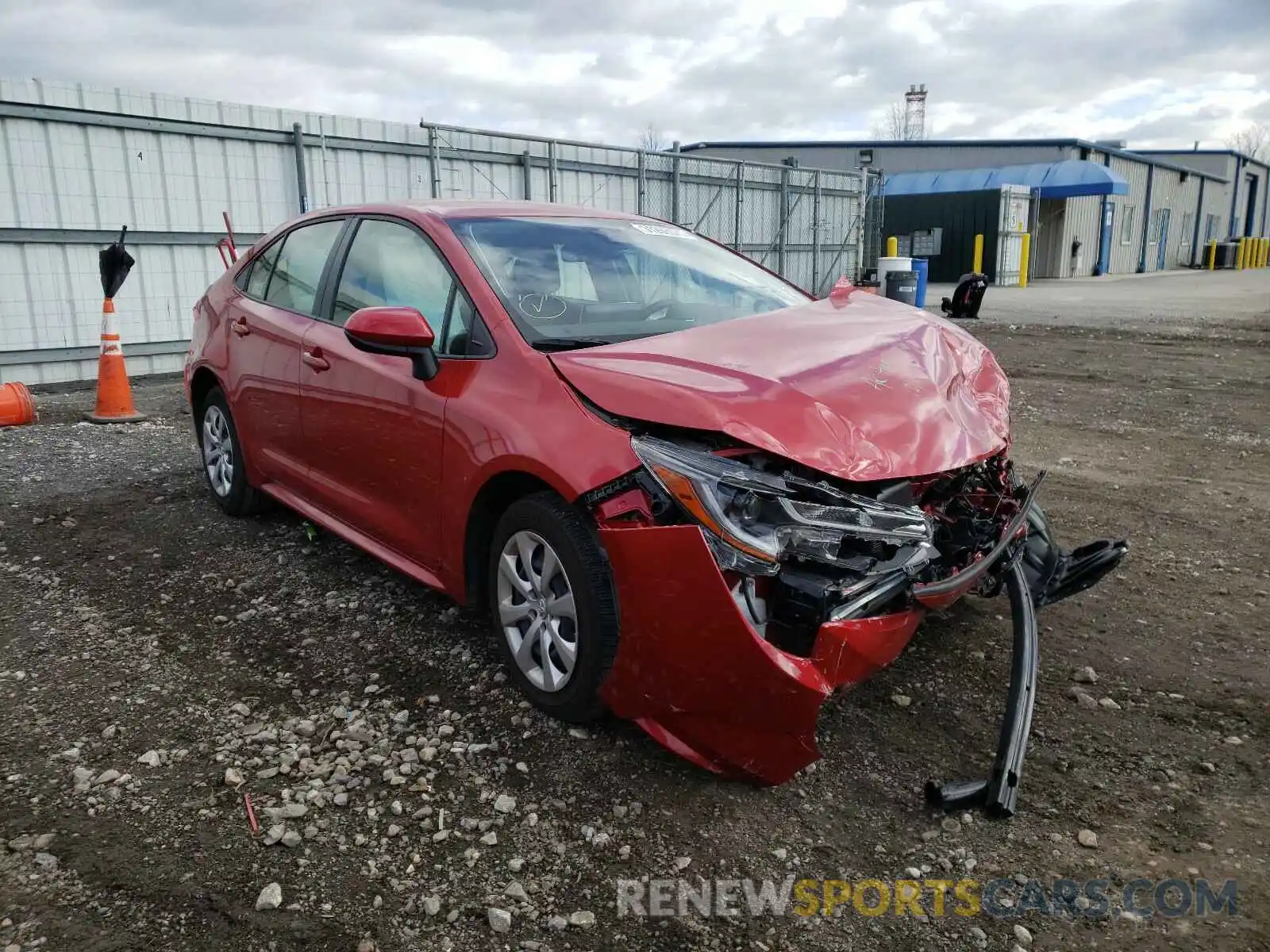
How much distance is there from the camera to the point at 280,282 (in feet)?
14.9

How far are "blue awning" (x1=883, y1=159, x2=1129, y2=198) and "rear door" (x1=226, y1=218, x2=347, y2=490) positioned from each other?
28.3m

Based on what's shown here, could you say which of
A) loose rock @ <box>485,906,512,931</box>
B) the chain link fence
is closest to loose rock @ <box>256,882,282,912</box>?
loose rock @ <box>485,906,512,931</box>

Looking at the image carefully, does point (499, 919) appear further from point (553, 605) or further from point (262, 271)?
point (262, 271)

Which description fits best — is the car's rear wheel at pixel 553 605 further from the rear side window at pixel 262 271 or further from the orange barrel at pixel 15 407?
the orange barrel at pixel 15 407

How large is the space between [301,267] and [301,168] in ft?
22.7

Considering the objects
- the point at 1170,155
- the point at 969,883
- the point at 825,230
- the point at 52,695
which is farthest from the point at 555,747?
the point at 1170,155

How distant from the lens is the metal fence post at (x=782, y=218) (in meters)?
17.5

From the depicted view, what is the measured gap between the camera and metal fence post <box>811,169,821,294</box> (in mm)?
18263

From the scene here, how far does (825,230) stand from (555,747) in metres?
17.6

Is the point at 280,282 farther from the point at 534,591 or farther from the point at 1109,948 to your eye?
the point at 1109,948

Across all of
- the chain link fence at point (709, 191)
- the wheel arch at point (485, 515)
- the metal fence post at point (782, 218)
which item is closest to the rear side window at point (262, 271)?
the wheel arch at point (485, 515)

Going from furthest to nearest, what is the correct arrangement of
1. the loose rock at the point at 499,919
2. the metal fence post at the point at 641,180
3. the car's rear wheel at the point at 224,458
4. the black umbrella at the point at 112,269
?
the metal fence post at the point at 641,180 → the black umbrella at the point at 112,269 → the car's rear wheel at the point at 224,458 → the loose rock at the point at 499,919

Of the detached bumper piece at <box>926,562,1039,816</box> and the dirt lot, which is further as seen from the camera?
the detached bumper piece at <box>926,562,1039,816</box>

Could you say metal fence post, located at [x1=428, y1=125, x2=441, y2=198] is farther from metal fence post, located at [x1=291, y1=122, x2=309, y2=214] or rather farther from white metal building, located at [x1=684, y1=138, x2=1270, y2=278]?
white metal building, located at [x1=684, y1=138, x2=1270, y2=278]
